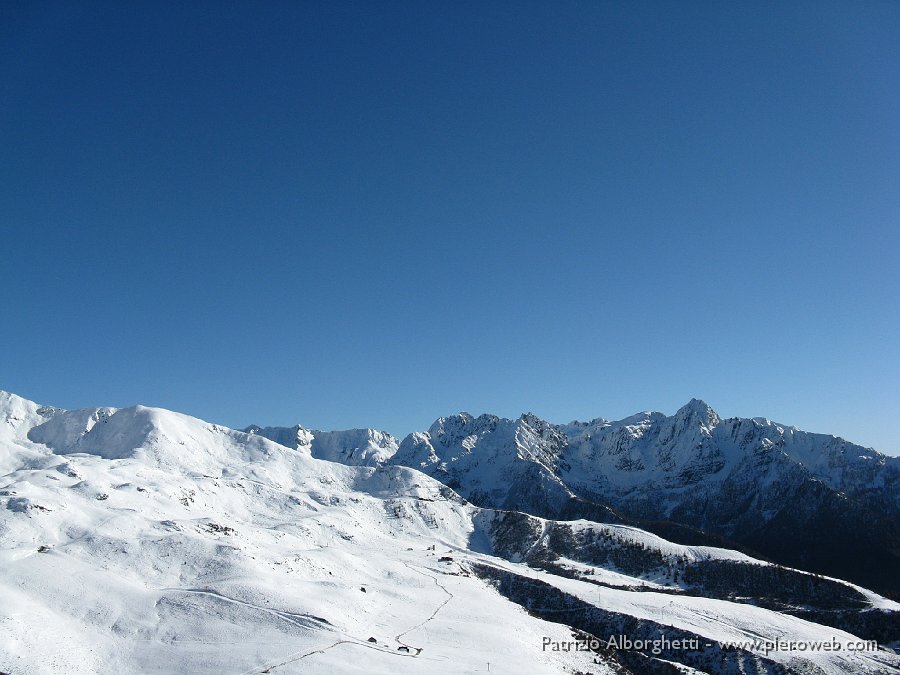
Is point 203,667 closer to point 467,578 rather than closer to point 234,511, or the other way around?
point 467,578

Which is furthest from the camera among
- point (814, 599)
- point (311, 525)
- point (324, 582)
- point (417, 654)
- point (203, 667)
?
point (311, 525)

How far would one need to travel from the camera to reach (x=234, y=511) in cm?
15562

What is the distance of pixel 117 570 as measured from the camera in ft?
267

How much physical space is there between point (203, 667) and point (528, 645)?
42971 mm

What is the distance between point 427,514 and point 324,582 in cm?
10184

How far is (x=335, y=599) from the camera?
83125 mm

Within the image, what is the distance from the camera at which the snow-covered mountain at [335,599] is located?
63.4 metres

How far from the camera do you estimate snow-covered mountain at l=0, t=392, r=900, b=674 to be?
6344 centimetres

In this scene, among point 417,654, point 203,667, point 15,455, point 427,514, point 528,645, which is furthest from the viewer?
point 427,514

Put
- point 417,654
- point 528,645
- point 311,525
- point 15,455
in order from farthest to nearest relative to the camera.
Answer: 1. point 15,455
2. point 311,525
3. point 528,645
4. point 417,654

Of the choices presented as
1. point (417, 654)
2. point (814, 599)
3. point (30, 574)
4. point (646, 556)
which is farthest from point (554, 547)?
point (30, 574)

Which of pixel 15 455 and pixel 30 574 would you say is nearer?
pixel 30 574

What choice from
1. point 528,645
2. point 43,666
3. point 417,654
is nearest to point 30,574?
point 43,666

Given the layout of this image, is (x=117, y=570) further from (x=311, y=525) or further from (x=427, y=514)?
(x=427, y=514)
